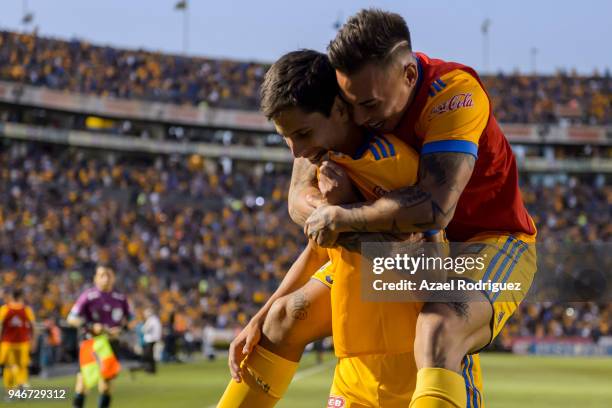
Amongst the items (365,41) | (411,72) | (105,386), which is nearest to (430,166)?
(411,72)

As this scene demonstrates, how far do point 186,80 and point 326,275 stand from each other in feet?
182

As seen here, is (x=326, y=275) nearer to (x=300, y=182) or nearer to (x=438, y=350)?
(x=300, y=182)

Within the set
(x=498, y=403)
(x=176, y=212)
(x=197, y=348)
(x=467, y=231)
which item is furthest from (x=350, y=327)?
(x=176, y=212)

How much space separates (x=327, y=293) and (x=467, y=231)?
75cm

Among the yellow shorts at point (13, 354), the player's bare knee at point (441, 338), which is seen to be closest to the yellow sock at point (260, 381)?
the player's bare knee at point (441, 338)

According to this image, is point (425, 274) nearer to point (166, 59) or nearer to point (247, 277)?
point (247, 277)

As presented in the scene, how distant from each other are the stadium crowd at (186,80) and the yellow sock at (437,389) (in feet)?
169

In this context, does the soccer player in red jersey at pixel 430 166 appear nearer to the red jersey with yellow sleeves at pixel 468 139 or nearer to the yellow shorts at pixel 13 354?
the red jersey with yellow sleeves at pixel 468 139

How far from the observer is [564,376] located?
24.2m

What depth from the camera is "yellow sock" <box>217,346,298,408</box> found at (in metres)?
4.82

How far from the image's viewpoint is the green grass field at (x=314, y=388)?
593 inches

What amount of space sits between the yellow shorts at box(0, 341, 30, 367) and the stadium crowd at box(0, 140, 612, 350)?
11.6 metres

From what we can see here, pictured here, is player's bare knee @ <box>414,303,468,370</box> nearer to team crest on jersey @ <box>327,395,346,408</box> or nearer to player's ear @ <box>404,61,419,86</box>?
team crest on jersey @ <box>327,395,346,408</box>

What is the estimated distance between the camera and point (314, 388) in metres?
18.1
